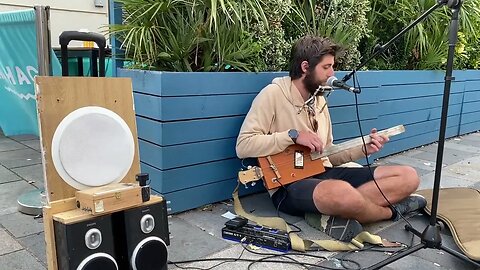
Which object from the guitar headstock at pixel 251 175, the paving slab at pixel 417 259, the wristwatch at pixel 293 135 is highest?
the wristwatch at pixel 293 135

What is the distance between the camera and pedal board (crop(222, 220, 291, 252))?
223 centimetres

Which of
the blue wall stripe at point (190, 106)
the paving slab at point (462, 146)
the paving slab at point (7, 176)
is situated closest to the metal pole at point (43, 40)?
the blue wall stripe at point (190, 106)

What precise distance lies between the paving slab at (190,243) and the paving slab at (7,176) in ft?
4.73

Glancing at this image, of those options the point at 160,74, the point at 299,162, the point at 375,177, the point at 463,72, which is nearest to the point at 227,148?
the point at 299,162

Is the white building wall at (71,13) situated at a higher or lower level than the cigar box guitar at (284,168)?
higher

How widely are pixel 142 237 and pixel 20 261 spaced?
766 mm

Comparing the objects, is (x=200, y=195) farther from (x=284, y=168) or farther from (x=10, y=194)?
(x=10, y=194)

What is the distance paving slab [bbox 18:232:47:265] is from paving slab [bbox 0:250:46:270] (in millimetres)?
25

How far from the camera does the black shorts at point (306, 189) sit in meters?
2.45

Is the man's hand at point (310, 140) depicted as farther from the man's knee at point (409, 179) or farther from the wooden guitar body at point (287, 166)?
the man's knee at point (409, 179)

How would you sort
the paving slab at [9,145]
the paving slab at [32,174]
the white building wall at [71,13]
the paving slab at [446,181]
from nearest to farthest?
the paving slab at [32,174] → the paving slab at [446,181] → the paving slab at [9,145] → the white building wall at [71,13]

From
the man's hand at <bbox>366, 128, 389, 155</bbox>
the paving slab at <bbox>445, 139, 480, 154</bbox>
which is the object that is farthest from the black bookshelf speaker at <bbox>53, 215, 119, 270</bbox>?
the paving slab at <bbox>445, 139, 480, 154</bbox>

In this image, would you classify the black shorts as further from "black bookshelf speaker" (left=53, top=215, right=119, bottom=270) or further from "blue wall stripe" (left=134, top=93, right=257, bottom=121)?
"black bookshelf speaker" (left=53, top=215, right=119, bottom=270)

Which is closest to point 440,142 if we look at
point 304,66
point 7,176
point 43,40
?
point 304,66
